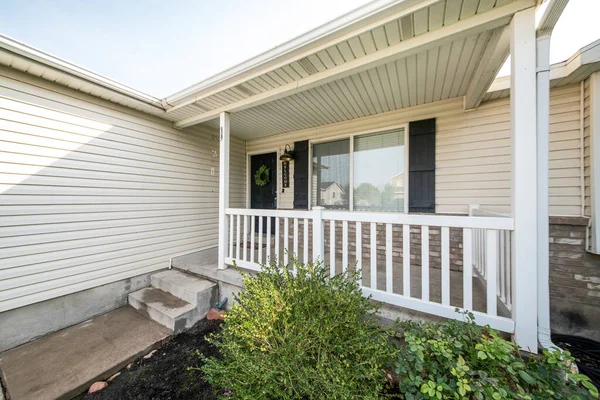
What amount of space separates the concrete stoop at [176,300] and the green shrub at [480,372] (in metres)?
2.46

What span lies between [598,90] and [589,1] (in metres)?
1.04

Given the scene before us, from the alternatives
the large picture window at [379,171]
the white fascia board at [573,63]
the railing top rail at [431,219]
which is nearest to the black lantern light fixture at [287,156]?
the large picture window at [379,171]

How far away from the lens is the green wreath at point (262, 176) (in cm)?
491

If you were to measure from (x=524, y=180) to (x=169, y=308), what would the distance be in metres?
3.81

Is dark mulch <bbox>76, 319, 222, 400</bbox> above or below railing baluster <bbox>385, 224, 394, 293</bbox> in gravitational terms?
below

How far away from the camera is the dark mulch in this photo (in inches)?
68.7

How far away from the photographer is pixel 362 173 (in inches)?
151

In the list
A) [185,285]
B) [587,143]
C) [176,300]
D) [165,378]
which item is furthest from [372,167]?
[165,378]

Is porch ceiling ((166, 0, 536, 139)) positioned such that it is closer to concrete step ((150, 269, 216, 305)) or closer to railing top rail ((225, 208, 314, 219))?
railing top rail ((225, 208, 314, 219))

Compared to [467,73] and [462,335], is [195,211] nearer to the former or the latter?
[462,335]

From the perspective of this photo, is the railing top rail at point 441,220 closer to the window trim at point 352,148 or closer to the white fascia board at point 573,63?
the window trim at point 352,148

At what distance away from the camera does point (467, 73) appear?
2443 millimetres

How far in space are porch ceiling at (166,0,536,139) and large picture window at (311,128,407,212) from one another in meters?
0.51

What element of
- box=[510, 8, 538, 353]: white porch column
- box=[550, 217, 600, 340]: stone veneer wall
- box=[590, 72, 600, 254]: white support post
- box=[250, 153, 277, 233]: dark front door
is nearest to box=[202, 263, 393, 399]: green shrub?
box=[510, 8, 538, 353]: white porch column
